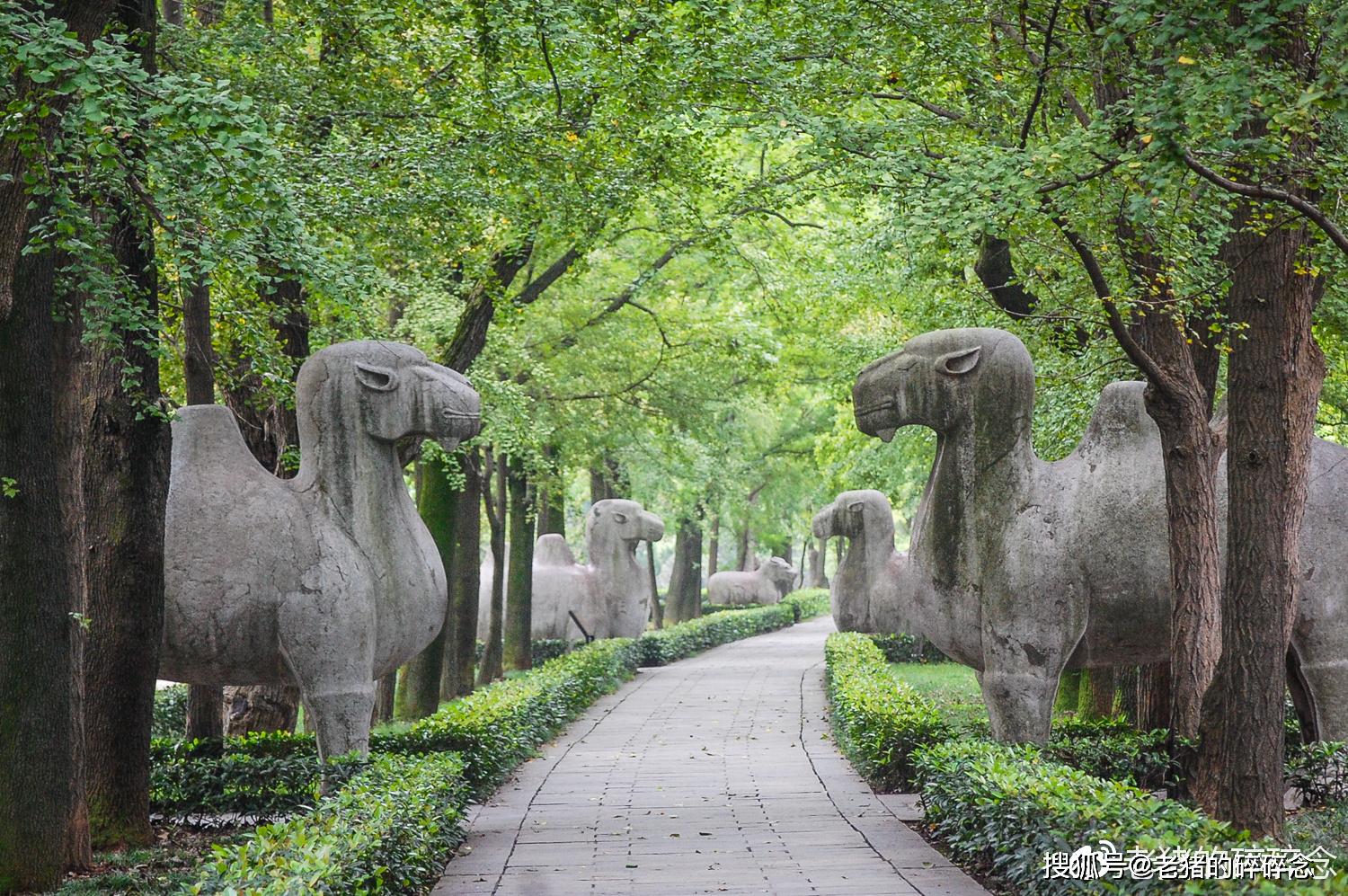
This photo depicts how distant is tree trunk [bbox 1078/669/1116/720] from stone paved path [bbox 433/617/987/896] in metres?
2.94

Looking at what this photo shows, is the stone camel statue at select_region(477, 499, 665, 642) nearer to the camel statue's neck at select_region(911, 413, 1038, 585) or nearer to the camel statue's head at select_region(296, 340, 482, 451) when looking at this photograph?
the camel statue's head at select_region(296, 340, 482, 451)

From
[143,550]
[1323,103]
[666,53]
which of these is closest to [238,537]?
[143,550]

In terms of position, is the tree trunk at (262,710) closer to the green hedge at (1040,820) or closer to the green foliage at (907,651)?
the green hedge at (1040,820)

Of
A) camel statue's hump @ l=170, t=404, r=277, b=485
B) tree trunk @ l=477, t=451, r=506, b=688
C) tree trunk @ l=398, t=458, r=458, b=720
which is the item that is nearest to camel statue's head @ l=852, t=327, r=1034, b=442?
camel statue's hump @ l=170, t=404, r=277, b=485

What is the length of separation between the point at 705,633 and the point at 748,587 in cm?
1514

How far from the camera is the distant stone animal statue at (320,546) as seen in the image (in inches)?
362

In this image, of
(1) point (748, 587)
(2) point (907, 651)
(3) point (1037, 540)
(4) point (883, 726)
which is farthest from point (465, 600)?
(1) point (748, 587)

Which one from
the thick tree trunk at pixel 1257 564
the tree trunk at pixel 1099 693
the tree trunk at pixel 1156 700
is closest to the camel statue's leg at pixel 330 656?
the thick tree trunk at pixel 1257 564

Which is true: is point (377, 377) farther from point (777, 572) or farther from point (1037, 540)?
point (777, 572)

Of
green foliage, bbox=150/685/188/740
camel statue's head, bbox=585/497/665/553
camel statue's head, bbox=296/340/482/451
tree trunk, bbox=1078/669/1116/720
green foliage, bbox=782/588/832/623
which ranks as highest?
camel statue's head, bbox=296/340/482/451

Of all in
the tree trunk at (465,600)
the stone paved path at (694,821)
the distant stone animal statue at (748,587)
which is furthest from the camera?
the distant stone animal statue at (748,587)

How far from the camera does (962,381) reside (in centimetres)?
938

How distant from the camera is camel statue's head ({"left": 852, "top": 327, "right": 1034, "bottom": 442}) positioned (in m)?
9.34

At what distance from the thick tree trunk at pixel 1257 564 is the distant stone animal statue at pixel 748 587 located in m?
40.1
